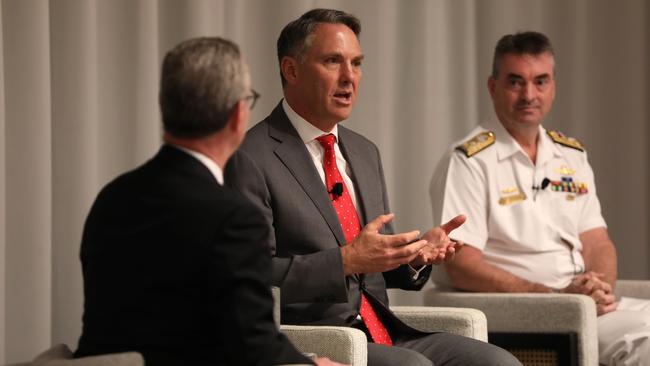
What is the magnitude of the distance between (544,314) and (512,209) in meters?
0.56

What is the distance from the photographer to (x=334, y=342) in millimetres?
2457

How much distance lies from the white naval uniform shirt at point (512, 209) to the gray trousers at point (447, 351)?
72cm

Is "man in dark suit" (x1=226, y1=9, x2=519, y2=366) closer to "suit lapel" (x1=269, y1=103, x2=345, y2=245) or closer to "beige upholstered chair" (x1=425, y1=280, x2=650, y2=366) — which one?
"suit lapel" (x1=269, y1=103, x2=345, y2=245)

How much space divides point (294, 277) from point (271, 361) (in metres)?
0.87

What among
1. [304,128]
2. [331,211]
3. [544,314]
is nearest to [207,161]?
[331,211]

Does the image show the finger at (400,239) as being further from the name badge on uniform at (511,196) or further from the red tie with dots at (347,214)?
the name badge on uniform at (511,196)

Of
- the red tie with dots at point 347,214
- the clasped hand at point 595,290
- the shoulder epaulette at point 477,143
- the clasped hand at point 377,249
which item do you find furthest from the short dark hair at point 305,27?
the clasped hand at point 595,290

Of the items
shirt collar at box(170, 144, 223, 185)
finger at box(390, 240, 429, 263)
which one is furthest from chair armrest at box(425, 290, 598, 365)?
shirt collar at box(170, 144, 223, 185)

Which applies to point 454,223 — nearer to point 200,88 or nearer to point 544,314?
point 544,314

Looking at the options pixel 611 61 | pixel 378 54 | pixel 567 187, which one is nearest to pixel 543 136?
pixel 567 187

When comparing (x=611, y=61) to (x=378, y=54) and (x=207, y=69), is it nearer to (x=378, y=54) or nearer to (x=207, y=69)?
(x=378, y=54)

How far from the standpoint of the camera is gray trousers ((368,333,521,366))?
2.65 m

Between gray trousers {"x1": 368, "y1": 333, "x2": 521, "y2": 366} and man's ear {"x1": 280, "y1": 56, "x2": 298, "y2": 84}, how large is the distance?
81cm

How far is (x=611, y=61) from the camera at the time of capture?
17.5 feet
